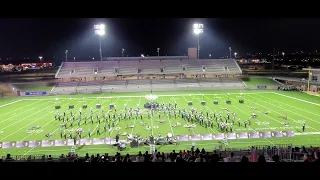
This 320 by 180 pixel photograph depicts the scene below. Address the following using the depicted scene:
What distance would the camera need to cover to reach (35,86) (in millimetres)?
34625

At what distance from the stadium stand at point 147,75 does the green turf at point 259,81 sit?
1198mm

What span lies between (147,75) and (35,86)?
14.1 m

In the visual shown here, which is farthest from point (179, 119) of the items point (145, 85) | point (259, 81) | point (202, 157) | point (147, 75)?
point (147, 75)

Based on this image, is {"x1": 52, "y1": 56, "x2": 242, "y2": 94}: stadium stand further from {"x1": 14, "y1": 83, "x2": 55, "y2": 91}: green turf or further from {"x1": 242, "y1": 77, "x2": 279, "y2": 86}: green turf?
{"x1": 242, "y1": 77, "x2": 279, "y2": 86}: green turf

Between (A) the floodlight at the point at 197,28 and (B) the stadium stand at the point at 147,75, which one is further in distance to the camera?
(A) the floodlight at the point at 197,28

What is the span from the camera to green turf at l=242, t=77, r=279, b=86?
116 ft

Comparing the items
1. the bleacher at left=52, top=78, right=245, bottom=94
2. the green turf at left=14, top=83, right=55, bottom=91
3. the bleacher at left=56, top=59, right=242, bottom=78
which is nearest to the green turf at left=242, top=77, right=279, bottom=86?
the bleacher at left=52, top=78, right=245, bottom=94

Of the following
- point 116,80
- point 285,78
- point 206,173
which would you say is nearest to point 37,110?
point 116,80

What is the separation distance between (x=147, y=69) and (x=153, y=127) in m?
24.4

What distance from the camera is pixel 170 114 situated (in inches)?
775

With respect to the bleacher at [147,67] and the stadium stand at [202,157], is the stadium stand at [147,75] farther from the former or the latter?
the stadium stand at [202,157]

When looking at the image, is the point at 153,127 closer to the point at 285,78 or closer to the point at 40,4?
the point at 40,4

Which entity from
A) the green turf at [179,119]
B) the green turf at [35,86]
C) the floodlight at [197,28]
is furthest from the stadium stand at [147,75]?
the green turf at [179,119]

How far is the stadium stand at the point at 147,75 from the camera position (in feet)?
113
